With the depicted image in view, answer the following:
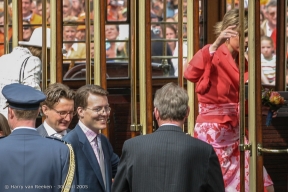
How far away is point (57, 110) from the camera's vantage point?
20.7 feet

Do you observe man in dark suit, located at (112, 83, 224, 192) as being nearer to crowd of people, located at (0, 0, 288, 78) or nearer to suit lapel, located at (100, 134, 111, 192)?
suit lapel, located at (100, 134, 111, 192)

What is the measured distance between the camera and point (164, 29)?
8219mm

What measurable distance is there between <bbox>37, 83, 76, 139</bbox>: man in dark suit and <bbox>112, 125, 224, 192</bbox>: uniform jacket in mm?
1218

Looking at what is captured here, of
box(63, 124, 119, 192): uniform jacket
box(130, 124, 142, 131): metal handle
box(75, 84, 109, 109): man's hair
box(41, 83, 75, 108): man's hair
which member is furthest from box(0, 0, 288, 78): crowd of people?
box(63, 124, 119, 192): uniform jacket

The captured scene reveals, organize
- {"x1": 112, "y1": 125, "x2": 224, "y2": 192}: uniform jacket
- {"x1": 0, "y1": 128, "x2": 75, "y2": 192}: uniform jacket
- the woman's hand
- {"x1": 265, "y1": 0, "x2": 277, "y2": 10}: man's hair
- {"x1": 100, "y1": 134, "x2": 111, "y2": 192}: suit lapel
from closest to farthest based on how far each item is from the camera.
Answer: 1. {"x1": 0, "y1": 128, "x2": 75, "y2": 192}: uniform jacket
2. {"x1": 112, "y1": 125, "x2": 224, "y2": 192}: uniform jacket
3. {"x1": 100, "y1": 134, "x2": 111, "y2": 192}: suit lapel
4. the woman's hand
5. {"x1": 265, "y1": 0, "x2": 277, "y2": 10}: man's hair

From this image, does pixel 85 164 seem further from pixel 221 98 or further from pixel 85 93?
pixel 221 98

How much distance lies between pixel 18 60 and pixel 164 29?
1.39 m

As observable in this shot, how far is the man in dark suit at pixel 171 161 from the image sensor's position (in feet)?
16.8

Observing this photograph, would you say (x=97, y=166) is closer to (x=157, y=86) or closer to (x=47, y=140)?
(x=47, y=140)

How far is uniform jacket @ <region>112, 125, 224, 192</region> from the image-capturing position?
201 inches

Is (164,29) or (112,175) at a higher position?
(164,29)

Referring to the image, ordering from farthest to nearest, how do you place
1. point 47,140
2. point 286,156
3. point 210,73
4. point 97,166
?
point 286,156 → point 210,73 → point 97,166 → point 47,140

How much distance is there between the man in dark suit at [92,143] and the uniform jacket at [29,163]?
2.27 ft

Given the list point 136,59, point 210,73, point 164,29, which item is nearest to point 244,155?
point 210,73
